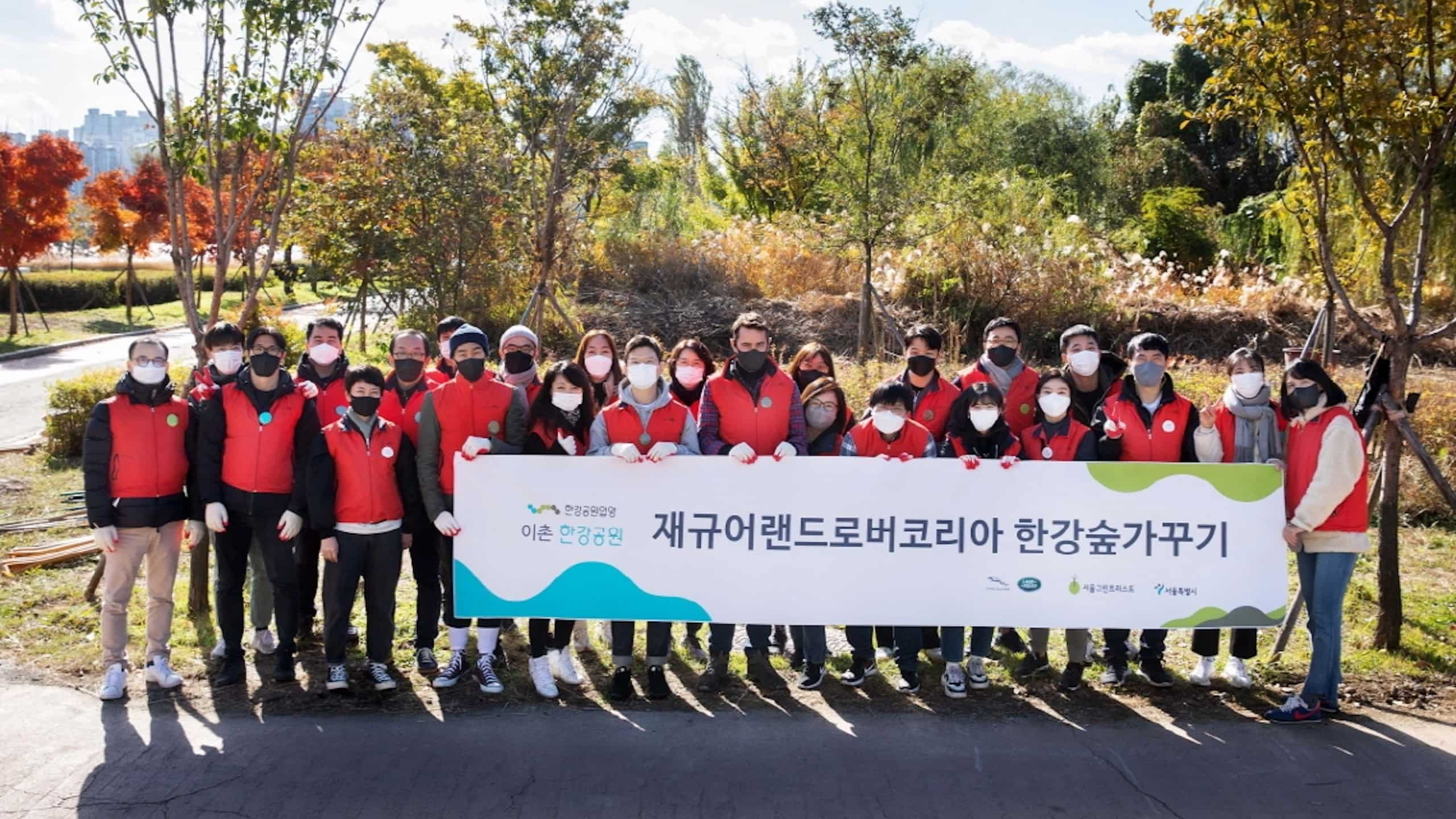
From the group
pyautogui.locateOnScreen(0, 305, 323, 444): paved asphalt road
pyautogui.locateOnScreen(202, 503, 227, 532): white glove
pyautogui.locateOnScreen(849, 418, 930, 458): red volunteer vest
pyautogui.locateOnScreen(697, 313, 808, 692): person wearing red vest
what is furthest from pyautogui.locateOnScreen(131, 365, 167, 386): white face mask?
pyautogui.locateOnScreen(0, 305, 323, 444): paved asphalt road

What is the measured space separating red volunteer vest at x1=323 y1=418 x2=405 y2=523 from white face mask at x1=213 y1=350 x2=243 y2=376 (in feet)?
2.48

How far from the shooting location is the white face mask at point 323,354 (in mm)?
6602

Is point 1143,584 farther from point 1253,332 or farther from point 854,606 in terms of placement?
point 1253,332

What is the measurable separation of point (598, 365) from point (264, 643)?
258cm

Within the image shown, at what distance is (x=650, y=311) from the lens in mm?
17625

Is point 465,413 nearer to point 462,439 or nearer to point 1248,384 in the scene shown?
point 462,439

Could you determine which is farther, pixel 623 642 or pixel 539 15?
pixel 539 15

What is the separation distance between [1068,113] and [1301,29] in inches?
1055

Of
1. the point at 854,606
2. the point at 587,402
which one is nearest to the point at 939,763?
the point at 854,606

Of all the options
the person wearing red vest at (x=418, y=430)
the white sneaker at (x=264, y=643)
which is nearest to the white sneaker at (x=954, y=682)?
the person wearing red vest at (x=418, y=430)

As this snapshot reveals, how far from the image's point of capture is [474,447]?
5.83m

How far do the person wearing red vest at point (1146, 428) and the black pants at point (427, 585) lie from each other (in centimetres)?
379

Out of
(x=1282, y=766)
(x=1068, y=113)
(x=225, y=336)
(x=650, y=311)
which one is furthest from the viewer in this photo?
(x=1068, y=113)

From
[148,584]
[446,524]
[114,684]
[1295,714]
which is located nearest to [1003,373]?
[1295,714]
